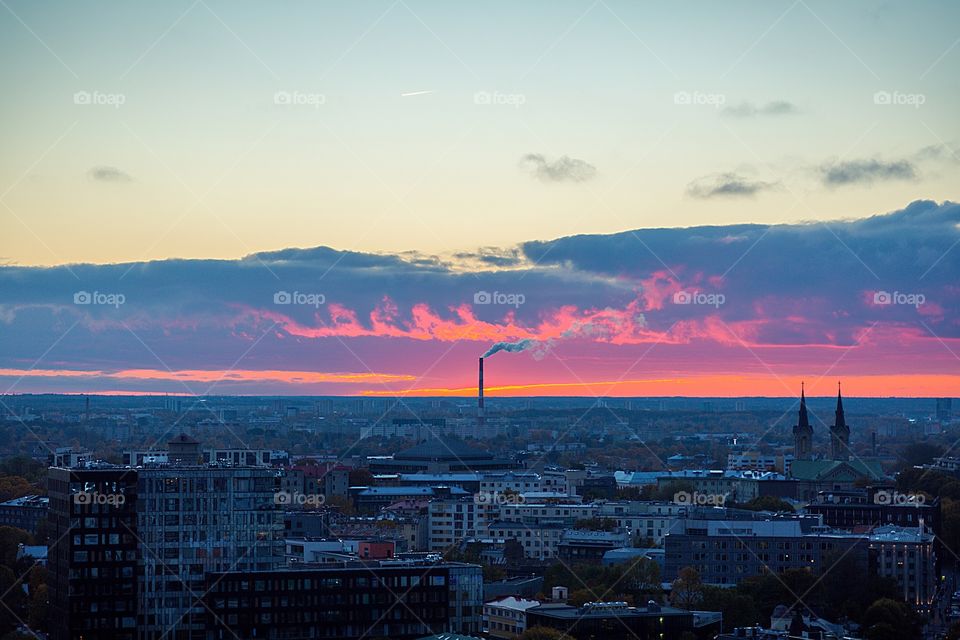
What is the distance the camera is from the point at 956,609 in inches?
3853

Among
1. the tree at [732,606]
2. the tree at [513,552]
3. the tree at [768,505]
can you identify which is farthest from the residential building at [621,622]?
the tree at [768,505]

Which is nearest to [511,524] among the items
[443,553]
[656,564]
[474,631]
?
[443,553]

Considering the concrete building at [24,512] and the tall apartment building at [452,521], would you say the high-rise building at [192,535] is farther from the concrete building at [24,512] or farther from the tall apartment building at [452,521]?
the tall apartment building at [452,521]

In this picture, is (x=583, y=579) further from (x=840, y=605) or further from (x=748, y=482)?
(x=748, y=482)

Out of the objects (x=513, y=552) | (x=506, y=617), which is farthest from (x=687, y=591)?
(x=513, y=552)

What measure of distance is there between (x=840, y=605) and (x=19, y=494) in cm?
8089

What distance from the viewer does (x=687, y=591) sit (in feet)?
303

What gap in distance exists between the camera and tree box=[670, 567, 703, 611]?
89625mm

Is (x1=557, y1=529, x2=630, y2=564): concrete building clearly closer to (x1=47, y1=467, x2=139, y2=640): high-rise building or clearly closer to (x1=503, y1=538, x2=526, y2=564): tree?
(x1=503, y1=538, x2=526, y2=564): tree

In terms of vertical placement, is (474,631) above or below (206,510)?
below

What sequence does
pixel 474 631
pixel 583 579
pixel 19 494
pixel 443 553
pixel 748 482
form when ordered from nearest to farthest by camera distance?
pixel 474 631, pixel 583 579, pixel 443 553, pixel 19 494, pixel 748 482

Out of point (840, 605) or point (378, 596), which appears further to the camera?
point (840, 605)

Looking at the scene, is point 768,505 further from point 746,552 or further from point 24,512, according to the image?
point 24,512

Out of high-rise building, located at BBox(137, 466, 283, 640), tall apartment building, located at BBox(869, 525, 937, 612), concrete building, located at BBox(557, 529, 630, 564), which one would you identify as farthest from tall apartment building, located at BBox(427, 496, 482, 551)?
high-rise building, located at BBox(137, 466, 283, 640)
